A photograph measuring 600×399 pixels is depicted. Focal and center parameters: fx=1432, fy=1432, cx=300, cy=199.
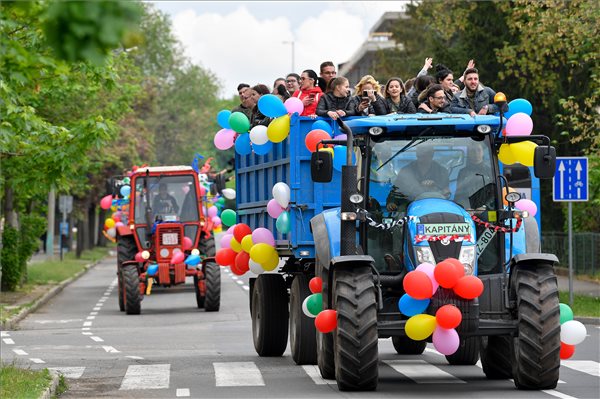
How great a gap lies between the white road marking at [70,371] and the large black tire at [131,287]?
11840mm

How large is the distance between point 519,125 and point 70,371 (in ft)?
19.7

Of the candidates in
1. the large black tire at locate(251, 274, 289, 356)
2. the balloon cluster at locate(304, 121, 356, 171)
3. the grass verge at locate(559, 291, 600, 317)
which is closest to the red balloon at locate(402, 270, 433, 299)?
the balloon cluster at locate(304, 121, 356, 171)

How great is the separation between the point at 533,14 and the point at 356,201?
730 inches

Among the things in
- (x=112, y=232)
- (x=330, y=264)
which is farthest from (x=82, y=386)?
(x=112, y=232)

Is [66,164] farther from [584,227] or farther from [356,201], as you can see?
[584,227]

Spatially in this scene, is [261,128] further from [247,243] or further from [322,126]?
[247,243]

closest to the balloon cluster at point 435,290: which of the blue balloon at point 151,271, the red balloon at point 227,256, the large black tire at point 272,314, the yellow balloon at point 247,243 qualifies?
the yellow balloon at point 247,243

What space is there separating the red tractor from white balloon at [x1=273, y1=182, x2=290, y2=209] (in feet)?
45.4

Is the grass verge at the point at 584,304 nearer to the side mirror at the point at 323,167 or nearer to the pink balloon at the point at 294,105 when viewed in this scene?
the pink balloon at the point at 294,105

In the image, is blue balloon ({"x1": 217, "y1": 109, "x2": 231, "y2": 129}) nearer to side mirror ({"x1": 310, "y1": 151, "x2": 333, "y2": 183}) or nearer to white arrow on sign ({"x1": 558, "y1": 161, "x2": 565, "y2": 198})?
side mirror ({"x1": 310, "y1": 151, "x2": 333, "y2": 183})

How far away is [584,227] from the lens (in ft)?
137

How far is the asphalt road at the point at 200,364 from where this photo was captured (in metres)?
13.6

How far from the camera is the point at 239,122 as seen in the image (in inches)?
682

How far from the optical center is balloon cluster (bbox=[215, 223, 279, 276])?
53.7 feet
